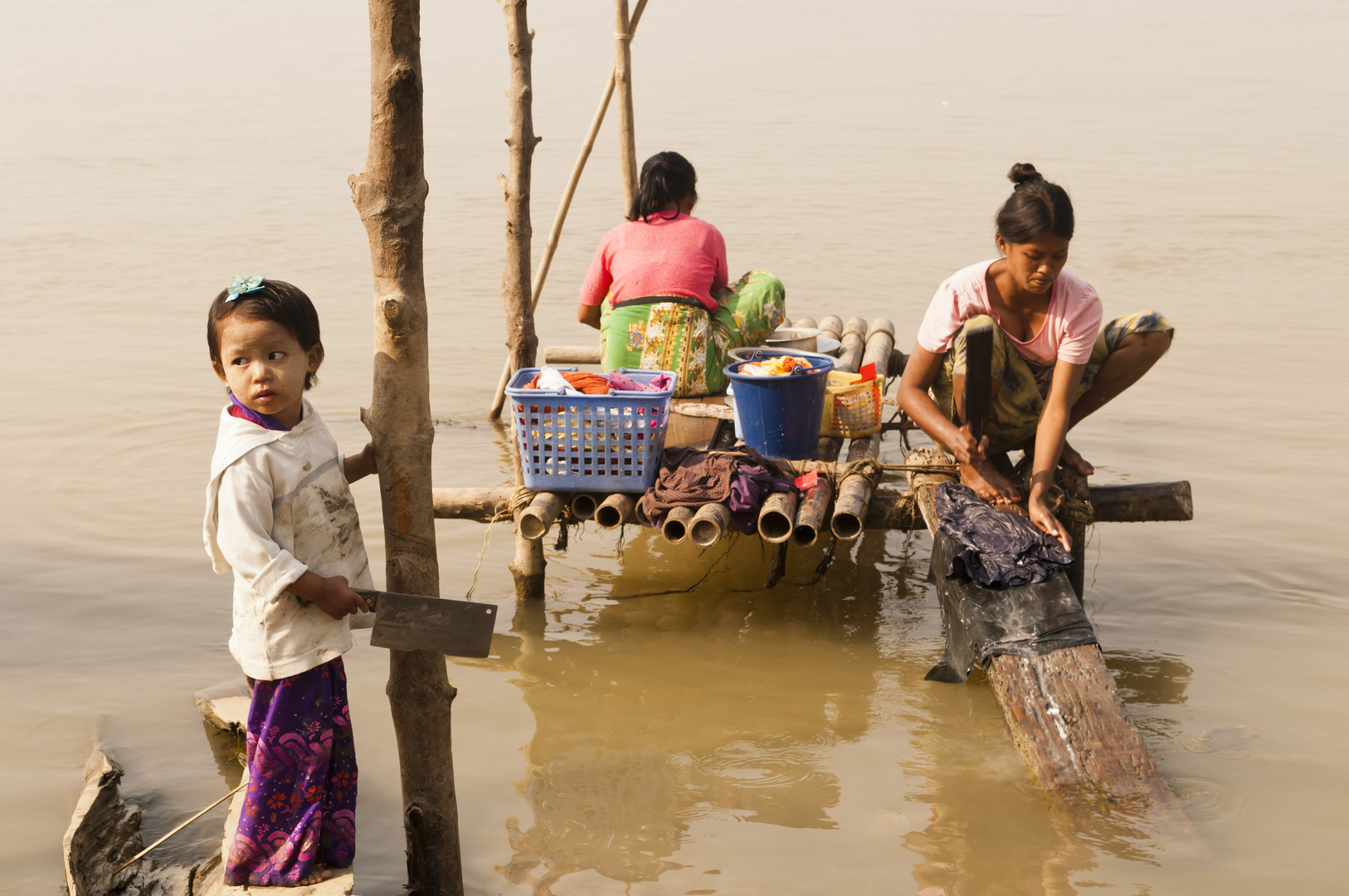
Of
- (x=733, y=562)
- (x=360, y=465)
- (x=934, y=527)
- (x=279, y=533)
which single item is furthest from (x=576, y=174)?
(x=279, y=533)

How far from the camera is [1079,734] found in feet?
10.6

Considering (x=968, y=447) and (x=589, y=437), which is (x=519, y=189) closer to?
(x=589, y=437)

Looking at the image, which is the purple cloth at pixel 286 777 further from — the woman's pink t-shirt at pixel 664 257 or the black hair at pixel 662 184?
the black hair at pixel 662 184

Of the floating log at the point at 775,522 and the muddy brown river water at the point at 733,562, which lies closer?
the muddy brown river water at the point at 733,562

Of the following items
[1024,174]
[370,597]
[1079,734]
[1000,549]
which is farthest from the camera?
[1024,174]

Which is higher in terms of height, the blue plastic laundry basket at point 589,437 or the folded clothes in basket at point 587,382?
the folded clothes in basket at point 587,382

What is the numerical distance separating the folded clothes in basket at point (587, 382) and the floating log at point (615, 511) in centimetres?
38

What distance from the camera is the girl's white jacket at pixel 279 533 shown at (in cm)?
234

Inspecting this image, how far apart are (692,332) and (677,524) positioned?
4.37 ft

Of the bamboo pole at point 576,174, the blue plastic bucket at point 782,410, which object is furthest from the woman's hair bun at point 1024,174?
the bamboo pole at point 576,174

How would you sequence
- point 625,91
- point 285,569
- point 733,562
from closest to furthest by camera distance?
point 285,569 → point 733,562 → point 625,91

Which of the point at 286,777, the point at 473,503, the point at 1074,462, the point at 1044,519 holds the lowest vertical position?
the point at 286,777

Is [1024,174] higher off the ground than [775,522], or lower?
higher

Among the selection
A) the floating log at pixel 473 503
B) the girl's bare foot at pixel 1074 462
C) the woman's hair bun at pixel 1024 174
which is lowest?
the floating log at pixel 473 503
